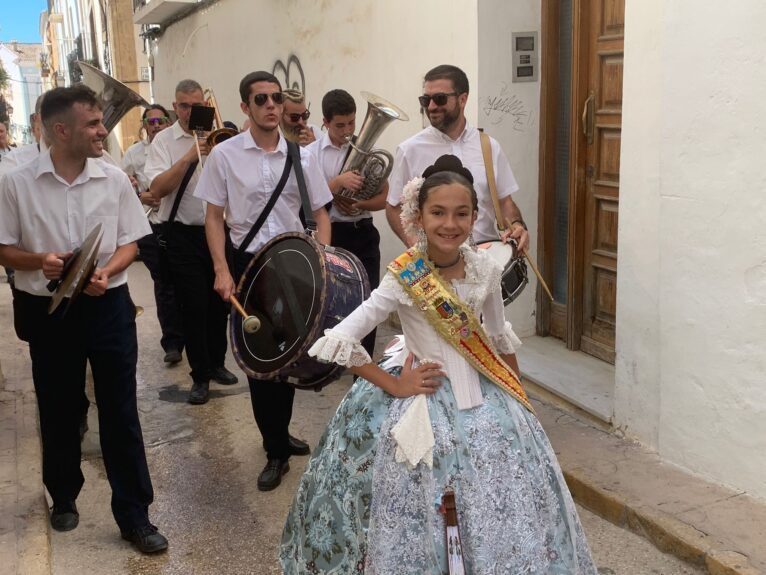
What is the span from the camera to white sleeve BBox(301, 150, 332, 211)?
4848 mm

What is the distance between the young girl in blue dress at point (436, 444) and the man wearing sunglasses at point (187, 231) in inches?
128

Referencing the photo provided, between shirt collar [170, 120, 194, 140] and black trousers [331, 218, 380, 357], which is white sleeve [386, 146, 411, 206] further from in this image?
shirt collar [170, 120, 194, 140]

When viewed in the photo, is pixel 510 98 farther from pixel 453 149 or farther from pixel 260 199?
pixel 260 199

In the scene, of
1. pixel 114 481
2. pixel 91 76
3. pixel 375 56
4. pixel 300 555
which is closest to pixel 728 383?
pixel 300 555

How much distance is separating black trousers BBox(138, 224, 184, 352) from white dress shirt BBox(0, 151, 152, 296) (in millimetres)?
3006

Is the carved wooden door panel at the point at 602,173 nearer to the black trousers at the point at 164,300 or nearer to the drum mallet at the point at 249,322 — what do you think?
the drum mallet at the point at 249,322

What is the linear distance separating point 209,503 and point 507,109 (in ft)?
10.2

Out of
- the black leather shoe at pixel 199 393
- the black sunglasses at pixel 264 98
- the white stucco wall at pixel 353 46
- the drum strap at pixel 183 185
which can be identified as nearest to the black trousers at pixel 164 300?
the drum strap at pixel 183 185

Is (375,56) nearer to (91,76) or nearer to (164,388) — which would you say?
(91,76)

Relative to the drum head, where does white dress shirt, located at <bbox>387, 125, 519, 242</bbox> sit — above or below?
above

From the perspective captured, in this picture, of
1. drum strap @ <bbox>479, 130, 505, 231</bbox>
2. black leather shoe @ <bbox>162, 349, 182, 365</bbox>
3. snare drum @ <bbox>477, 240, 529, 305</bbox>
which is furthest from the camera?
black leather shoe @ <bbox>162, 349, 182, 365</bbox>

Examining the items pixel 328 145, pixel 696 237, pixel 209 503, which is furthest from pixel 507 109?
pixel 209 503

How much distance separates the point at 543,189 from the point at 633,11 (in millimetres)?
1831

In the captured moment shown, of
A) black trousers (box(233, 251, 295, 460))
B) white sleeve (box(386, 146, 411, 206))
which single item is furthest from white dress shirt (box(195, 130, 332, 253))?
white sleeve (box(386, 146, 411, 206))
